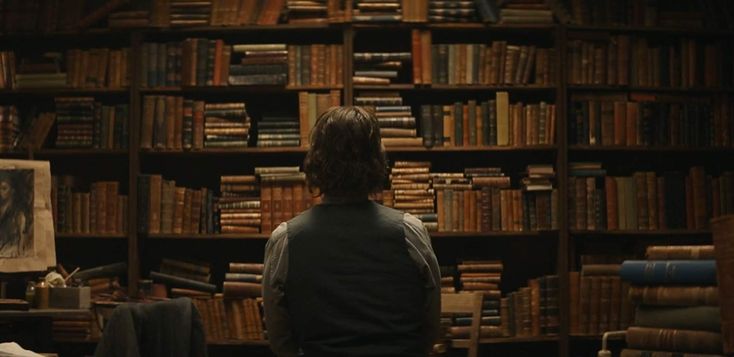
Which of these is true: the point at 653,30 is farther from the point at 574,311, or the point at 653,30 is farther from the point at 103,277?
the point at 103,277

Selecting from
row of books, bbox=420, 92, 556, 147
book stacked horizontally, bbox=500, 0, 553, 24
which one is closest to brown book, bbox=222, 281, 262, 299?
row of books, bbox=420, 92, 556, 147

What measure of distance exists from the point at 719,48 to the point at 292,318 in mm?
4709

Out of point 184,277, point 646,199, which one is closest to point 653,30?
point 646,199

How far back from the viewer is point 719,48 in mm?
6793

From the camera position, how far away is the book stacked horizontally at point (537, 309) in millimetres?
6559

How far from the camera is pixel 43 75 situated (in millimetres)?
6777

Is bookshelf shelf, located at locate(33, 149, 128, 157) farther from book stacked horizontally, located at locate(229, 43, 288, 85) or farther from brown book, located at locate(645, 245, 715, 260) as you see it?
brown book, located at locate(645, 245, 715, 260)

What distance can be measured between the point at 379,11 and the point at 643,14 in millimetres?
1471

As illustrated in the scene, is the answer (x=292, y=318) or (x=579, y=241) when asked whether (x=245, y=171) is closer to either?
(x=579, y=241)

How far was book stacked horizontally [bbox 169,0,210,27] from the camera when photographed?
6.69 metres

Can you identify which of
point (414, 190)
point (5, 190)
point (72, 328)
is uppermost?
point (5, 190)

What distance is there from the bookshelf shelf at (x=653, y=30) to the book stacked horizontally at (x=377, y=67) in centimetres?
95

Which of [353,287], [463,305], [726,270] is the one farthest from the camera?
[463,305]

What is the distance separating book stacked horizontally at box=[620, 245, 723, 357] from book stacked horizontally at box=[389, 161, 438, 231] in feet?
10.2
